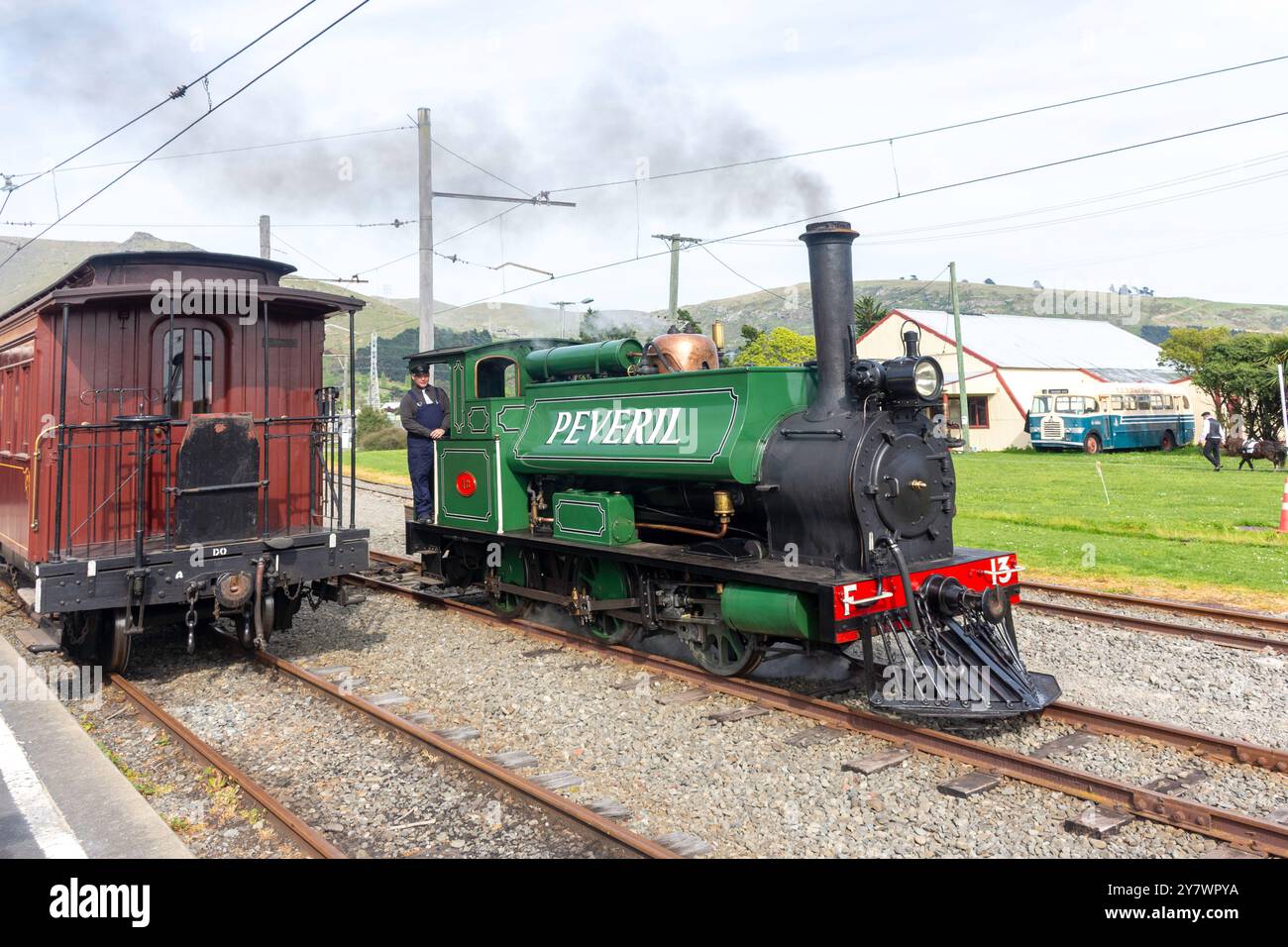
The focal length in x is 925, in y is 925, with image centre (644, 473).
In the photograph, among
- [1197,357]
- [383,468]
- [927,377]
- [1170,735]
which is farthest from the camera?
[1197,357]

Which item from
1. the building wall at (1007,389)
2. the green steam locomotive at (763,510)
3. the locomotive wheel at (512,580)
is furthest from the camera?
the building wall at (1007,389)

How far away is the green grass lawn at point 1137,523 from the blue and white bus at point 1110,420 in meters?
9.56

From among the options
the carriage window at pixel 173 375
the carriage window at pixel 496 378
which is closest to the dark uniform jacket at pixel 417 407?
the carriage window at pixel 496 378

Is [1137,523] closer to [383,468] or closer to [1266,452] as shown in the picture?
[1266,452]

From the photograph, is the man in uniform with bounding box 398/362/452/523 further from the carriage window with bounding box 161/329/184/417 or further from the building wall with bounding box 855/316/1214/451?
the building wall with bounding box 855/316/1214/451

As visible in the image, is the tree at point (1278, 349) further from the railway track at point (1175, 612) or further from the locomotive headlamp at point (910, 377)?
the locomotive headlamp at point (910, 377)

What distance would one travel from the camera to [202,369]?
8273 mm

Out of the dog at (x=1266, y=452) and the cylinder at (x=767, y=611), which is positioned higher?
the dog at (x=1266, y=452)

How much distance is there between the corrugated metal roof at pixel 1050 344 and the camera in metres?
43.1

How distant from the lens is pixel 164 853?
4402mm

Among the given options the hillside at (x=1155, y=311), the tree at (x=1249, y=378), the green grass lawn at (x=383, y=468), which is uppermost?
the hillside at (x=1155, y=311)

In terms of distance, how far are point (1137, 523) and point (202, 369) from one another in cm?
1385

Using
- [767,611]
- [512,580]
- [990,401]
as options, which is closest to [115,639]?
[512,580]

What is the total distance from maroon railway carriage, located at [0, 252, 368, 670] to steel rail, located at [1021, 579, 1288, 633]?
24.7ft
